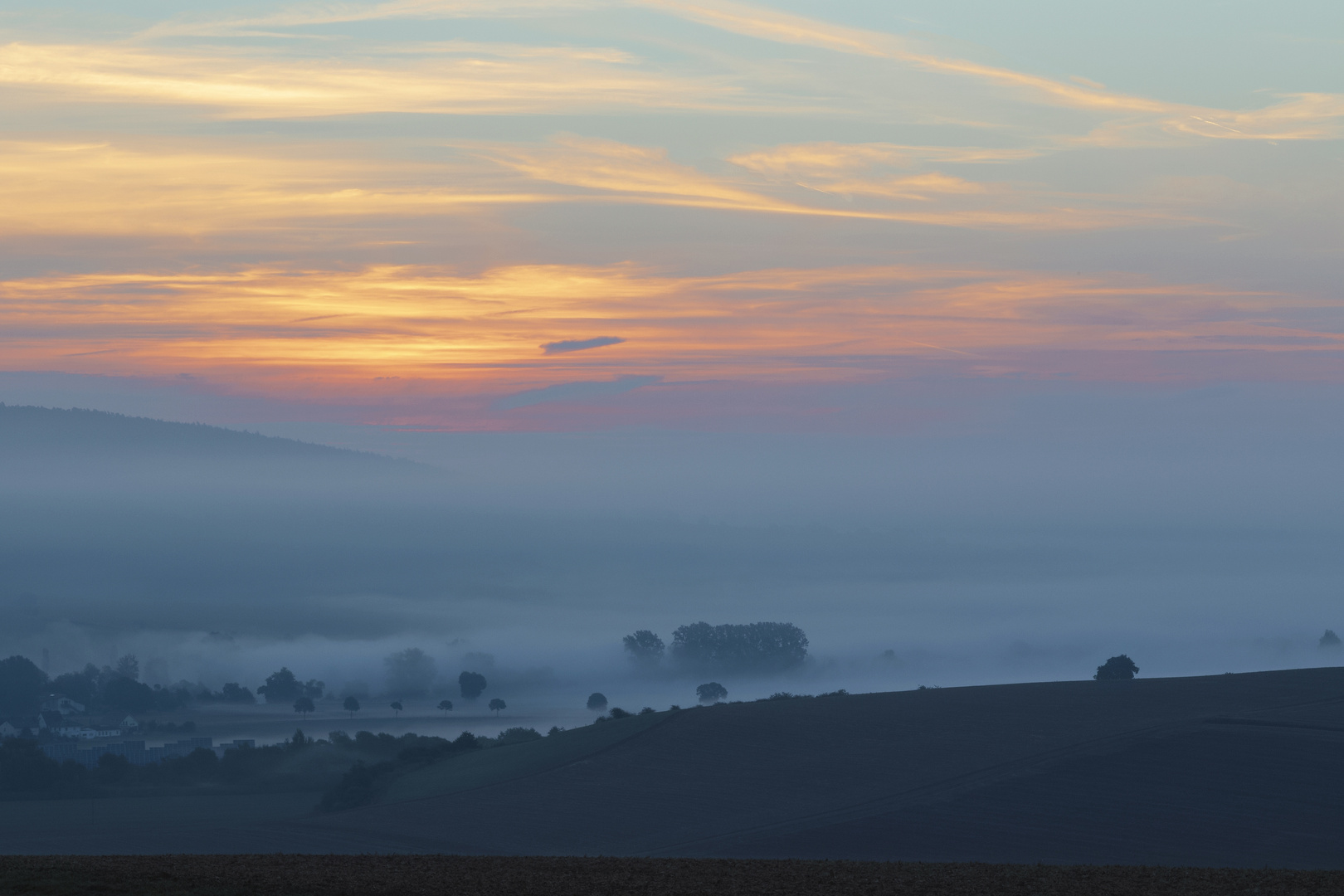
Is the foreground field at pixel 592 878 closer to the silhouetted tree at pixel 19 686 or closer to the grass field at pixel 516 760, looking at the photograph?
the grass field at pixel 516 760

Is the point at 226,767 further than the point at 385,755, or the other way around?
the point at 385,755

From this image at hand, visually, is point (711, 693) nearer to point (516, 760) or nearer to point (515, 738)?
point (515, 738)

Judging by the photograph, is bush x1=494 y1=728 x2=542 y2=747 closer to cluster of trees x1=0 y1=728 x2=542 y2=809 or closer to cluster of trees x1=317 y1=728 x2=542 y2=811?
cluster of trees x1=317 y1=728 x2=542 y2=811

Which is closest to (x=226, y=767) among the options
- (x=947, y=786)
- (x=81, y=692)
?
(x=947, y=786)

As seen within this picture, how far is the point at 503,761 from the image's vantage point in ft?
238

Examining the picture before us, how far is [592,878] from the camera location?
96.7 feet

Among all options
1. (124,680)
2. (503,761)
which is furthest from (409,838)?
(124,680)

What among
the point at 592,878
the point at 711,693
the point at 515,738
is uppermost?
the point at 711,693

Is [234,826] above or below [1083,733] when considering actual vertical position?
below

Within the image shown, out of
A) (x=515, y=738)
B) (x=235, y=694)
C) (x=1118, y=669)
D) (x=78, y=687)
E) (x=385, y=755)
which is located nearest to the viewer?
(x=385, y=755)

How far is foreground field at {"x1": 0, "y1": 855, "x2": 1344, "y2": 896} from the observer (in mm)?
26016

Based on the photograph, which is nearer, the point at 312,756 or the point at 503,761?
the point at 503,761

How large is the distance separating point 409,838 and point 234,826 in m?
11.9

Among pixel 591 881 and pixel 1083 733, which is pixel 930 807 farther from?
pixel 591 881
